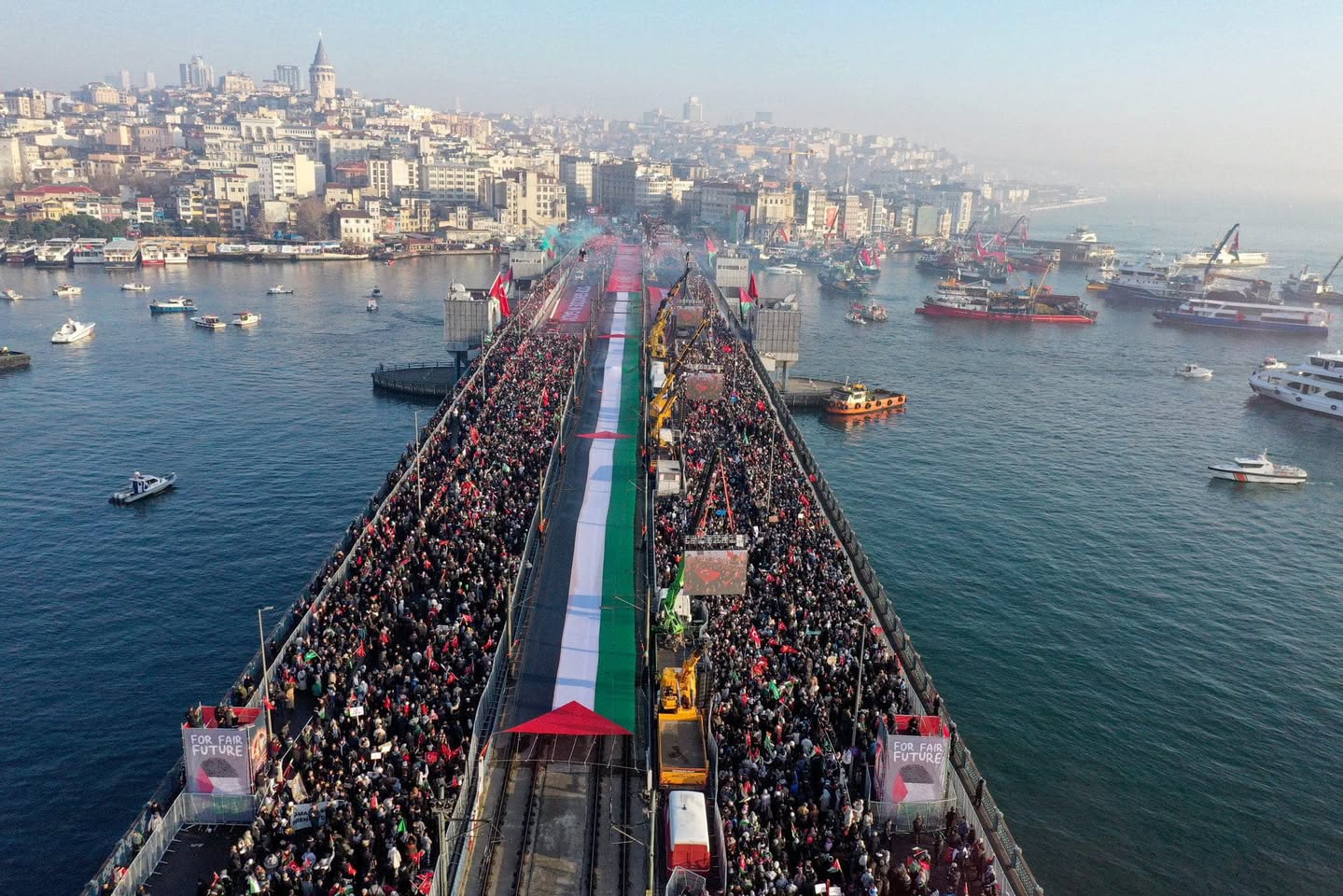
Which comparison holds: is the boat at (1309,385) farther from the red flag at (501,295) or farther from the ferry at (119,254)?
A: the ferry at (119,254)

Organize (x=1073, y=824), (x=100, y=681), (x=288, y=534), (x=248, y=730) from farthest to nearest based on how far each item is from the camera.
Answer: (x=288, y=534) → (x=100, y=681) → (x=1073, y=824) → (x=248, y=730)

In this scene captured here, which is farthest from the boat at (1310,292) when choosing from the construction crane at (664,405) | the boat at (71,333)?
the boat at (71,333)

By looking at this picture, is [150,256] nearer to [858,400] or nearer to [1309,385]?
[858,400]

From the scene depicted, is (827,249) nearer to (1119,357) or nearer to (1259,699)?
(1119,357)

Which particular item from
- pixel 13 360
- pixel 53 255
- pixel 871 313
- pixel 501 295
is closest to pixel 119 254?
pixel 53 255

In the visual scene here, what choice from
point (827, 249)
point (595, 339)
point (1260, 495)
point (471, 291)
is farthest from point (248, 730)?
point (827, 249)
